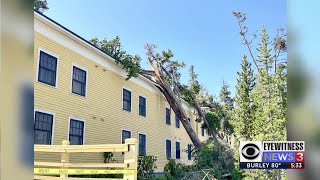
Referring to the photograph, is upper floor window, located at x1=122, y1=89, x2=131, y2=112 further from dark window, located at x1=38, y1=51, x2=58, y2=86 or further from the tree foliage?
dark window, located at x1=38, y1=51, x2=58, y2=86

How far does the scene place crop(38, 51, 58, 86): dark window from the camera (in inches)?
219

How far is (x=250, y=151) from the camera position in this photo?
1197 millimetres

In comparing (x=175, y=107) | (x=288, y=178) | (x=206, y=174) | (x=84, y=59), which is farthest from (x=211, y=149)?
(x=288, y=178)

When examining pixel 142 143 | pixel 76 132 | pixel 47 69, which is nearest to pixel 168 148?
pixel 142 143

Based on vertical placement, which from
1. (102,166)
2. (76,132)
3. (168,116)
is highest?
(168,116)

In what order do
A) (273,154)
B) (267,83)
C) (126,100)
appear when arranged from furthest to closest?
(126,100) → (267,83) → (273,154)

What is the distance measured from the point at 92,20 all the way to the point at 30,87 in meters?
1.06

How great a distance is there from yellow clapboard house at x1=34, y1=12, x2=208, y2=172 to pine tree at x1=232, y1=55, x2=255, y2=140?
2.87 meters

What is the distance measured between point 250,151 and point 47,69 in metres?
5.14

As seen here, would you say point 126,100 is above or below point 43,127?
above

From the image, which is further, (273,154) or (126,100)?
(126,100)

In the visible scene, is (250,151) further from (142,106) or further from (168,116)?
(168,116)

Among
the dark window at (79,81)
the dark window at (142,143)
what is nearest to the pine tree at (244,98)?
the dark window at (79,81)

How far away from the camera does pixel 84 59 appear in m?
6.76
